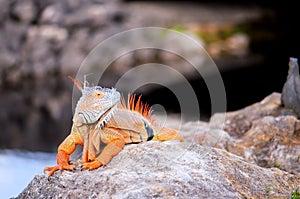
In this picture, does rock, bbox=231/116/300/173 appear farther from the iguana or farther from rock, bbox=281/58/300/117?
the iguana

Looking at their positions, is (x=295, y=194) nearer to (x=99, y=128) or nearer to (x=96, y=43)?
(x=99, y=128)

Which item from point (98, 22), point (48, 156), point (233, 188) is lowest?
point (48, 156)

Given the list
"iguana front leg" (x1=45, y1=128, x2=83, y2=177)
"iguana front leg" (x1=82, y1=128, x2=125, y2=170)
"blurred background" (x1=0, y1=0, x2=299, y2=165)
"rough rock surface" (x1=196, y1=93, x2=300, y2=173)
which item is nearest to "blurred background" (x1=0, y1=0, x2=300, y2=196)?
"blurred background" (x1=0, y1=0, x2=299, y2=165)

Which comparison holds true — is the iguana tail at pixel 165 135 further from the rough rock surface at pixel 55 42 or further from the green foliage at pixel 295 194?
the rough rock surface at pixel 55 42

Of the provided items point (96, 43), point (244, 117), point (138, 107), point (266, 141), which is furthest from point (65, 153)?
point (96, 43)

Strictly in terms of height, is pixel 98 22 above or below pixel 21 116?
above

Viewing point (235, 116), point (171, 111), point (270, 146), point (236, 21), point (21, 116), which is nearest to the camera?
point (270, 146)

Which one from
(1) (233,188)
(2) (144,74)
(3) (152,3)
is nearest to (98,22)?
(2) (144,74)

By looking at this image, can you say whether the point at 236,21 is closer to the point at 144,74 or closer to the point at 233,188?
the point at 144,74
